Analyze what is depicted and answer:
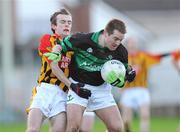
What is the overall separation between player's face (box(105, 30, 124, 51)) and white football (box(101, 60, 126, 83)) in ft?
0.79

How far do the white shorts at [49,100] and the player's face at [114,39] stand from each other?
1.03 metres

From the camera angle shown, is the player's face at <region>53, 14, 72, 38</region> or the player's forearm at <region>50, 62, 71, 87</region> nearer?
the player's forearm at <region>50, 62, 71, 87</region>

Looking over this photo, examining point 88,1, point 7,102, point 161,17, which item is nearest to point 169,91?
point 7,102

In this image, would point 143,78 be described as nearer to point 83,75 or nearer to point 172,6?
point 83,75

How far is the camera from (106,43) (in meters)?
10.6

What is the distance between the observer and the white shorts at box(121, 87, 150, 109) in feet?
53.7

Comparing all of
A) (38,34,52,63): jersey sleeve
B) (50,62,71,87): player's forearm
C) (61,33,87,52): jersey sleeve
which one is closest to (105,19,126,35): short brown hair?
(61,33,87,52): jersey sleeve

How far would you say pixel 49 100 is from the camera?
10.9 meters

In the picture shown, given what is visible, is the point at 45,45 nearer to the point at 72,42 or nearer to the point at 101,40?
the point at 72,42

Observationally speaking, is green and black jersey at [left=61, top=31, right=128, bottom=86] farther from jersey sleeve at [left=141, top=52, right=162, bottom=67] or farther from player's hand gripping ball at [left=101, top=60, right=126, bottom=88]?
jersey sleeve at [left=141, top=52, right=162, bottom=67]

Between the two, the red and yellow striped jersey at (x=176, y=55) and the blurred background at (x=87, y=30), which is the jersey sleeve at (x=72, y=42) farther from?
the blurred background at (x=87, y=30)

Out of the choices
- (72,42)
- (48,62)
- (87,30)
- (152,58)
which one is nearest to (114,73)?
(72,42)

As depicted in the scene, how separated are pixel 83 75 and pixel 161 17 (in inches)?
1262

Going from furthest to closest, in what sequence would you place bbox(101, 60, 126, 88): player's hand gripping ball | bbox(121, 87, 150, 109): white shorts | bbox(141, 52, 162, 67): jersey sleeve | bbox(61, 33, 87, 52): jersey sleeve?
bbox(121, 87, 150, 109): white shorts → bbox(141, 52, 162, 67): jersey sleeve → bbox(61, 33, 87, 52): jersey sleeve → bbox(101, 60, 126, 88): player's hand gripping ball
